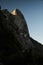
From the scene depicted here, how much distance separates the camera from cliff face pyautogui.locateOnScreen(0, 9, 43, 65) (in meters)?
31.6

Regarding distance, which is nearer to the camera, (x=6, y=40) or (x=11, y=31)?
(x=6, y=40)

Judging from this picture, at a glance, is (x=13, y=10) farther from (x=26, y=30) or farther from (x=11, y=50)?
(x=11, y=50)

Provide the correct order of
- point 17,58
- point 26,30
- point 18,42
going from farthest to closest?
point 26,30
point 18,42
point 17,58

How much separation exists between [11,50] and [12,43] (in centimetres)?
250

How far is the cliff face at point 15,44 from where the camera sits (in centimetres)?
3156

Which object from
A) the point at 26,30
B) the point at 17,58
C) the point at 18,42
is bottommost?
the point at 17,58

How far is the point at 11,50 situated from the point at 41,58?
286 inches

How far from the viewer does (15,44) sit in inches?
1407

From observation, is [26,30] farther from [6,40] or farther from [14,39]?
[6,40]

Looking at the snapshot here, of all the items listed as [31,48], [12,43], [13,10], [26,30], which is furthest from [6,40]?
[13,10]

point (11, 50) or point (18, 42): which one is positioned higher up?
point (18, 42)

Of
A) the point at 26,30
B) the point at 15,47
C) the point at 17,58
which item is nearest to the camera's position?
the point at 17,58

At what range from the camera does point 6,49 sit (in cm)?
3241

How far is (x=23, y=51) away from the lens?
36.1 metres
